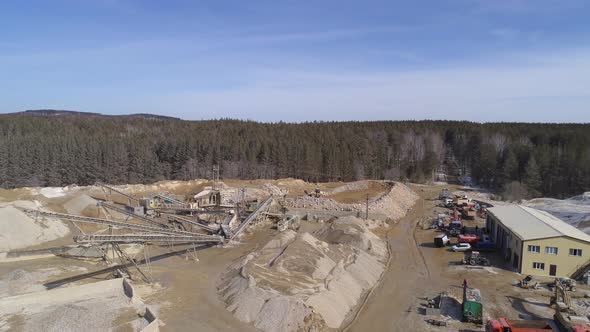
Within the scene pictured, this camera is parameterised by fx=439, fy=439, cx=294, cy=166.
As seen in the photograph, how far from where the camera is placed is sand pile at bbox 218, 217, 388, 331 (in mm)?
19141

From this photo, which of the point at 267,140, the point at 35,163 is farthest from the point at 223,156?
the point at 35,163

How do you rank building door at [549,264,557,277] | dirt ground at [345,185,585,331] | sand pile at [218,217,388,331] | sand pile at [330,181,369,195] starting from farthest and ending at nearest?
1. sand pile at [330,181,369,195]
2. building door at [549,264,557,277]
3. dirt ground at [345,185,585,331]
4. sand pile at [218,217,388,331]

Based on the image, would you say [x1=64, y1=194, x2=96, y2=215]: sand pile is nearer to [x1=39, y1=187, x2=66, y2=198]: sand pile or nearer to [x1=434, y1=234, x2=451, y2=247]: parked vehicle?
[x1=39, y1=187, x2=66, y2=198]: sand pile

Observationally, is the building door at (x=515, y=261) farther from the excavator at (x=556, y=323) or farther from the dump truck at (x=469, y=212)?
the dump truck at (x=469, y=212)

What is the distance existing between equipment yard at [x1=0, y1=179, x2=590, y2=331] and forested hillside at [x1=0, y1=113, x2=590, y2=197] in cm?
2265

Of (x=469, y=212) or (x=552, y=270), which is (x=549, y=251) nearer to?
(x=552, y=270)

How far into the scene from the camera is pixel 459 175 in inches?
3199

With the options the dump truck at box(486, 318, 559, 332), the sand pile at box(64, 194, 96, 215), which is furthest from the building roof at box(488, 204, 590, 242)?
the sand pile at box(64, 194, 96, 215)

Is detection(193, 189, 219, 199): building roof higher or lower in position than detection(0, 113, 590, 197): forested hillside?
lower

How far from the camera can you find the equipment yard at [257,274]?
1927cm

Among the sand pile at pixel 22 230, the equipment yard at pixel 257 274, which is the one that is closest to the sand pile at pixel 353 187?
the equipment yard at pixel 257 274

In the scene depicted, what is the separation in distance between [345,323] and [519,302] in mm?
9557

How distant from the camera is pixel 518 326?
61.2ft

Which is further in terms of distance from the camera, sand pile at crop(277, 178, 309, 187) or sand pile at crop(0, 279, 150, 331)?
sand pile at crop(277, 178, 309, 187)
